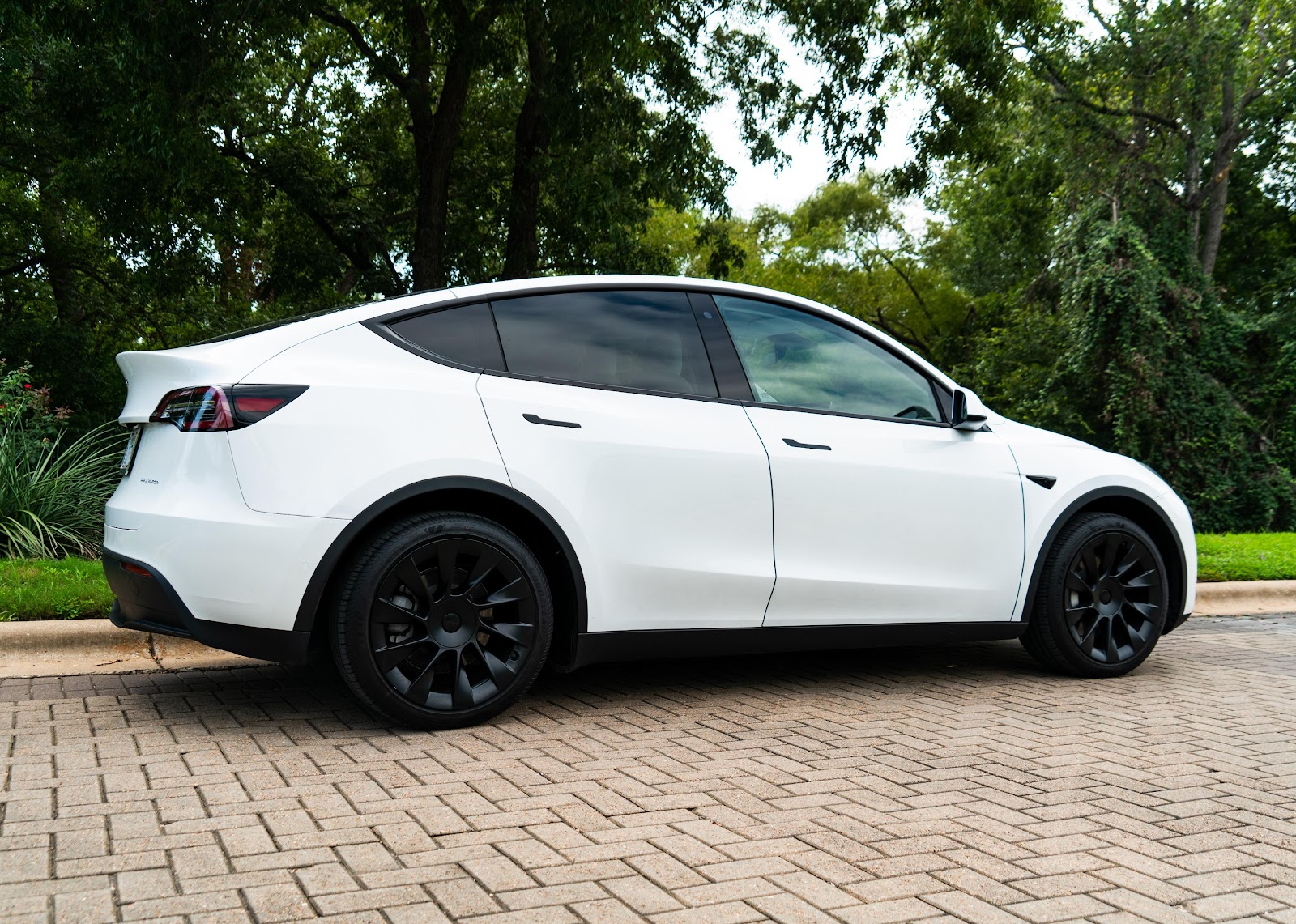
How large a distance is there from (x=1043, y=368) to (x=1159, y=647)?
2033 cm

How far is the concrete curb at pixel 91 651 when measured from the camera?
5387 mm

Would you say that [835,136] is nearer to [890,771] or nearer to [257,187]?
[257,187]

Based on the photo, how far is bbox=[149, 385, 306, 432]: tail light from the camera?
164 inches

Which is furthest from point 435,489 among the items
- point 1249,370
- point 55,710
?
point 1249,370

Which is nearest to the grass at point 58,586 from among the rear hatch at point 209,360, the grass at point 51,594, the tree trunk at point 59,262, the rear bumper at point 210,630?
the grass at point 51,594

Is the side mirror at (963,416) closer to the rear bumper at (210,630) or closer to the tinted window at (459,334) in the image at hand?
the tinted window at (459,334)

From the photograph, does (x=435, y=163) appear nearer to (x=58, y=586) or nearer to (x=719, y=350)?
(x=58, y=586)

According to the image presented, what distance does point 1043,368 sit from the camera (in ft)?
86.2

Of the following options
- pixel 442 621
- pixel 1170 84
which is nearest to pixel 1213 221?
pixel 1170 84

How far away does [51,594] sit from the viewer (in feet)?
19.7

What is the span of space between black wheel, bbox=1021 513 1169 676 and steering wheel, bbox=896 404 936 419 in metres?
0.91

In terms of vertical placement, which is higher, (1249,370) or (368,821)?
(1249,370)

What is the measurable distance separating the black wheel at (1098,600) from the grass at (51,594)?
14.9 ft

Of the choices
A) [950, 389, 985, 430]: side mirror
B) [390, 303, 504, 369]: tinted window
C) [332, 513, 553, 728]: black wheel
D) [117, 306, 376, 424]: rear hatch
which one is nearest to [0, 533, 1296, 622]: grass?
[117, 306, 376, 424]: rear hatch
